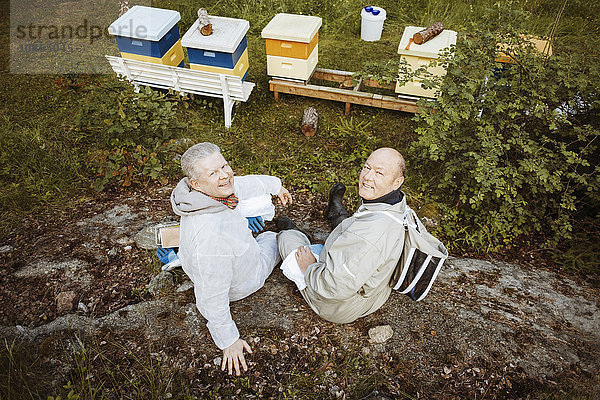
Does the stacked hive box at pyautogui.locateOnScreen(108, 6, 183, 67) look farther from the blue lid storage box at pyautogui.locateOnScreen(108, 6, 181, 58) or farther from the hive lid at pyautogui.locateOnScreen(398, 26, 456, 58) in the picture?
the hive lid at pyautogui.locateOnScreen(398, 26, 456, 58)

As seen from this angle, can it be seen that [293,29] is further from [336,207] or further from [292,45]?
[336,207]

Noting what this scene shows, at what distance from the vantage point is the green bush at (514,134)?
12.6 feet

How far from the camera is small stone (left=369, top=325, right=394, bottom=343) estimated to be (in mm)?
3150

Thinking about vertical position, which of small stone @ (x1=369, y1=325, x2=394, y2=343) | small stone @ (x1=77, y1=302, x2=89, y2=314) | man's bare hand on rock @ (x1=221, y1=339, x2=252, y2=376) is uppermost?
man's bare hand on rock @ (x1=221, y1=339, x2=252, y2=376)

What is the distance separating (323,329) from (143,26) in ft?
15.6

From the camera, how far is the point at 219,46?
17.3 ft

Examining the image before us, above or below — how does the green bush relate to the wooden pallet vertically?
above

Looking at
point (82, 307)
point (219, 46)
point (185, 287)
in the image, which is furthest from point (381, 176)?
point (219, 46)

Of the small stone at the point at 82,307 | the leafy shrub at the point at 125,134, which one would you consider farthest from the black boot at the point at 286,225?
the small stone at the point at 82,307

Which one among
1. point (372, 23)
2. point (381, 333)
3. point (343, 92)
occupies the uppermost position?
point (372, 23)

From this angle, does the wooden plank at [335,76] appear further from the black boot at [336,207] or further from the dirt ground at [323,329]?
the dirt ground at [323,329]

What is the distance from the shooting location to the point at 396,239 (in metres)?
2.67

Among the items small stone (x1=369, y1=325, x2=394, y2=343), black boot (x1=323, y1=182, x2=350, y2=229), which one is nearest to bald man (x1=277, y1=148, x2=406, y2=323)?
small stone (x1=369, y1=325, x2=394, y2=343)

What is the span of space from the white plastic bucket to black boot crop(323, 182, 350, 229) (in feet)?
17.1
